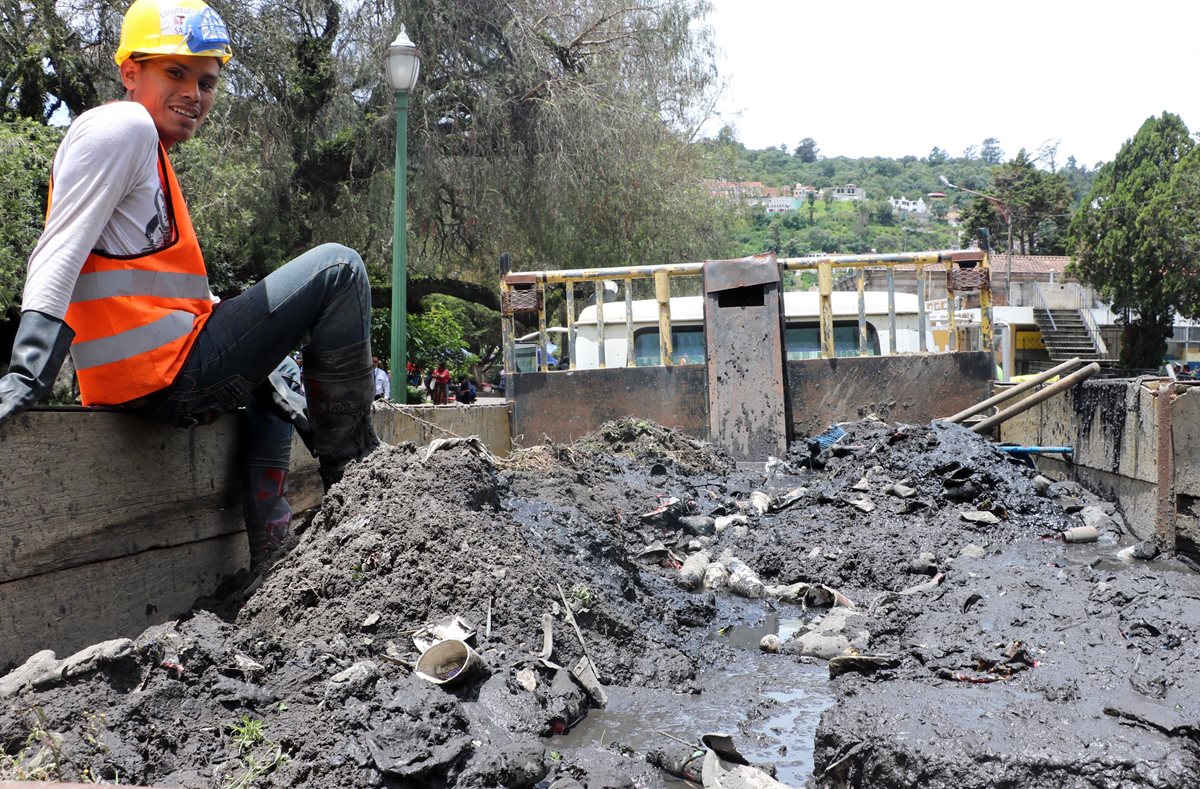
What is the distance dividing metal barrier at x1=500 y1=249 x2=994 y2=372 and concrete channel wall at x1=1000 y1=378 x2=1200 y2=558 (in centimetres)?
183

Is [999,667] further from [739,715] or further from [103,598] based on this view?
[103,598]

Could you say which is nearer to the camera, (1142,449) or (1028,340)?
(1142,449)

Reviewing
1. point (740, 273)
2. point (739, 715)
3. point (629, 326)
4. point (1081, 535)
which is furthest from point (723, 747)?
point (629, 326)

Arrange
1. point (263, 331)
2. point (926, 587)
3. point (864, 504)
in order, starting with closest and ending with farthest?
point (263, 331), point (926, 587), point (864, 504)

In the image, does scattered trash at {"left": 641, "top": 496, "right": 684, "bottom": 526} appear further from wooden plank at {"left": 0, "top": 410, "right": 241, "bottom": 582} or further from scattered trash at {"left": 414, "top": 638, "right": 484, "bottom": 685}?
scattered trash at {"left": 414, "top": 638, "right": 484, "bottom": 685}

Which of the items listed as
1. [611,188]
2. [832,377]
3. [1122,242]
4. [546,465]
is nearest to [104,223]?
[546,465]

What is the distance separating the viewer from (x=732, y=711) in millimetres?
3160

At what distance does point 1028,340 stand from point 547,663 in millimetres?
57099

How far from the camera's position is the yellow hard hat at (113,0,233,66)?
9.17 ft

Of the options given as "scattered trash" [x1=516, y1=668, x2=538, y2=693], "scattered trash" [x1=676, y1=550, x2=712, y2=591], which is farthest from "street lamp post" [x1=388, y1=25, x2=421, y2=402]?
"scattered trash" [x1=516, y1=668, x2=538, y2=693]

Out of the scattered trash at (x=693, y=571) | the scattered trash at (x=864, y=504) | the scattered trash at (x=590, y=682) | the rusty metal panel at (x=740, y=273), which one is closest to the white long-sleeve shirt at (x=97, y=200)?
the scattered trash at (x=590, y=682)

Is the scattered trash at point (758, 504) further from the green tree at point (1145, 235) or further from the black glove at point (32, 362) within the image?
the green tree at point (1145, 235)

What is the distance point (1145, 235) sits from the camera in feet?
134

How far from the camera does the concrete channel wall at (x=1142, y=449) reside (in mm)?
5281
